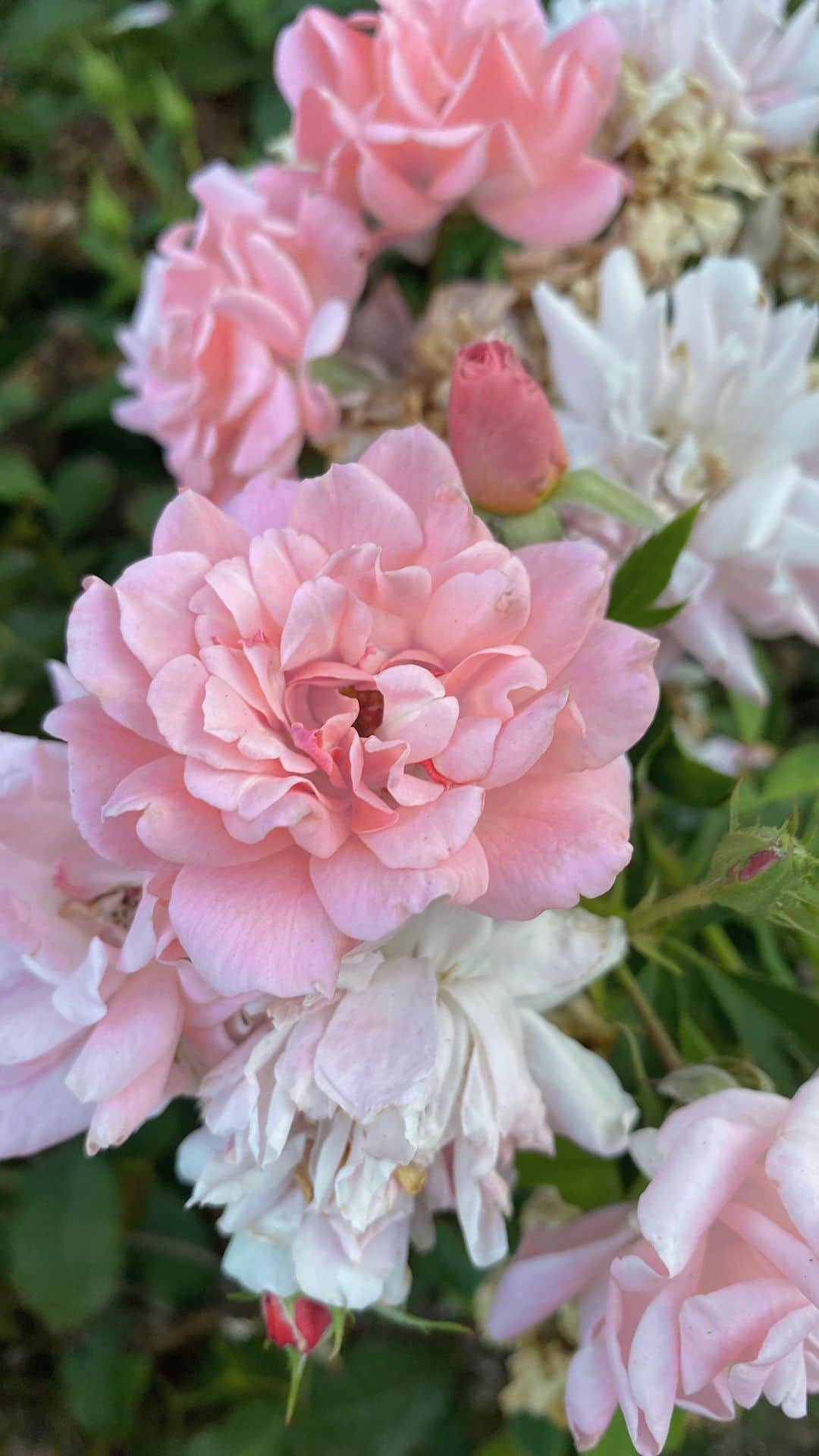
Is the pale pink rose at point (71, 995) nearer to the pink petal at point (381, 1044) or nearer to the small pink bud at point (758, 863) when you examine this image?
the pink petal at point (381, 1044)

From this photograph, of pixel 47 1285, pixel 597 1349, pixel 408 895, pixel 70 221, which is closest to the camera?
pixel 408 895

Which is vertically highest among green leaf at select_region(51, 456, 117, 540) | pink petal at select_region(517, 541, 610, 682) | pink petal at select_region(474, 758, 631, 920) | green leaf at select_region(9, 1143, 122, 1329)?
pink petal at select_region(517, 541, 610, 682)

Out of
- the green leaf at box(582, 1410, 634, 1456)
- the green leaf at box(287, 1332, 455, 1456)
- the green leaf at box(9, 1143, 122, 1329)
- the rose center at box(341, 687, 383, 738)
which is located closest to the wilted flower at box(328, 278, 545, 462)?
the rose center at box(341, 687, 383, 738)

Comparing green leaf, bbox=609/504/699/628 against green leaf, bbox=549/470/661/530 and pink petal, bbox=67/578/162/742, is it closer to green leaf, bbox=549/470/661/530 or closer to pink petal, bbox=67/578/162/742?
green leaf, bbox=549/470/661/530

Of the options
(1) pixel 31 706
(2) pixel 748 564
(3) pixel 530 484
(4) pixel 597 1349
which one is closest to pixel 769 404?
(2) pixel 748 564

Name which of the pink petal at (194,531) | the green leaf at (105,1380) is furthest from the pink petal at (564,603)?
the green leaf at (105,1380)

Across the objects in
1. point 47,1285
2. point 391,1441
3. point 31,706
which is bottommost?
point 391,1441

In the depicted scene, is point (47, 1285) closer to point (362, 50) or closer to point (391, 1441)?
point (391, 1441)
